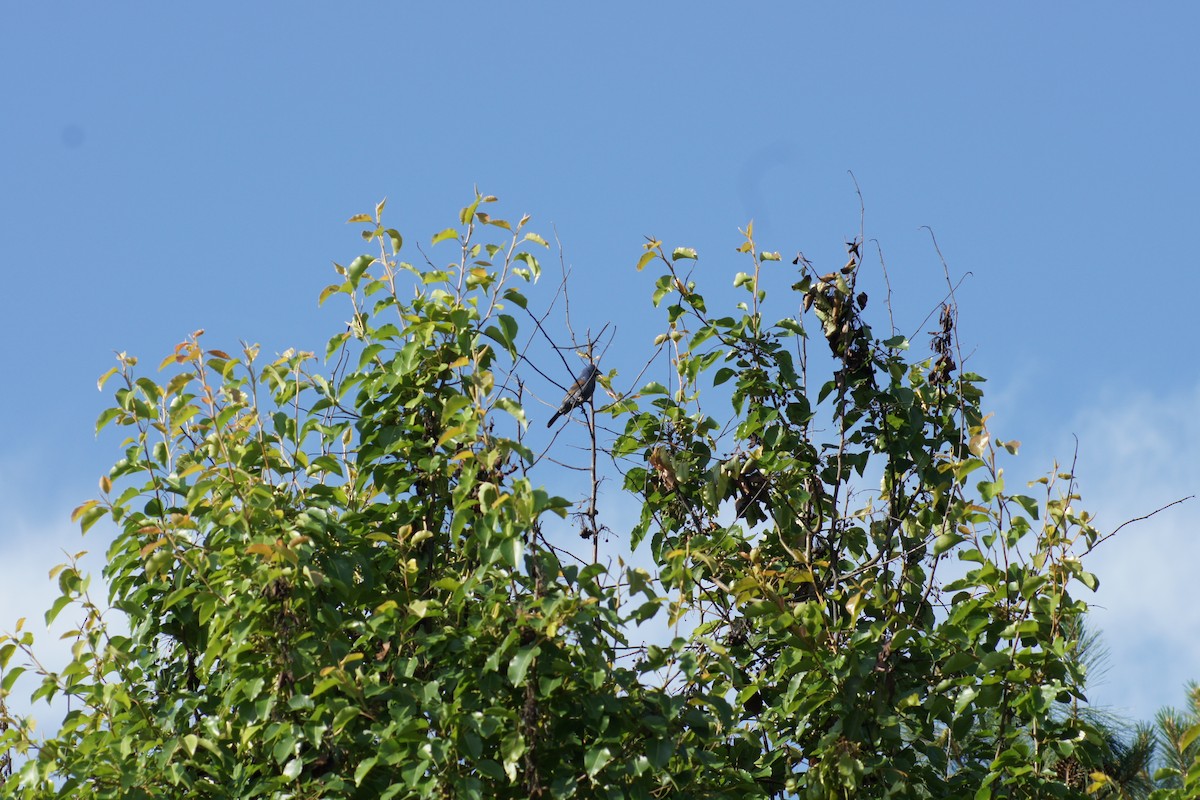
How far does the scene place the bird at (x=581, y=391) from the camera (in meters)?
5.44

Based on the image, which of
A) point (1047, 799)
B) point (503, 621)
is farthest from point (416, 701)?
point (1047, 799)

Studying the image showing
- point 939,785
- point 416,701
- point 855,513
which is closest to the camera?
point 416,701

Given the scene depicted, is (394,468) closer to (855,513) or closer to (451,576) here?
(451,576)

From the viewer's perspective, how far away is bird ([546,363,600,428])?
544 cm

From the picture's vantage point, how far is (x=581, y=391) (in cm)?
547

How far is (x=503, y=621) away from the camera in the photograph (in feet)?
13.8

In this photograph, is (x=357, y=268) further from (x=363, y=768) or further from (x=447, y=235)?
(x=363, y=768)

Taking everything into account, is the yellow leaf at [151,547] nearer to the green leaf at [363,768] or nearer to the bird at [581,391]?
the green leaf at [363,768]

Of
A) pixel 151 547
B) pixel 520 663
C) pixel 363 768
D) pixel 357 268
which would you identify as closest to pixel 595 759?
pixel 520 663

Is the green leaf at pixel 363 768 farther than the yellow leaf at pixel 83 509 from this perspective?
No

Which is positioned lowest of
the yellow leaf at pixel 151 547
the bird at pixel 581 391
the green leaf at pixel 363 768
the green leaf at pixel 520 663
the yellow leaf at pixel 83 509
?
the green leaf at pixel 363 768

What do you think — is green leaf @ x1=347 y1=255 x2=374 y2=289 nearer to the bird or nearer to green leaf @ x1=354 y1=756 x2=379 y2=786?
the bird

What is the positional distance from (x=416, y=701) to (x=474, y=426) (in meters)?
0.84

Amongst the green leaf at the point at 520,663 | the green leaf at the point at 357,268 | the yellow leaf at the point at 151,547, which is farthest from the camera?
the green leaf at the point at 357,268
